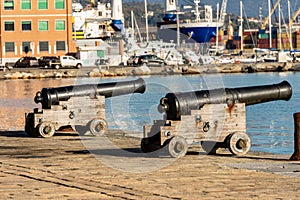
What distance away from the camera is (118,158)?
13.7 metres

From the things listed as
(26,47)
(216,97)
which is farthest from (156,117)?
(26,47)

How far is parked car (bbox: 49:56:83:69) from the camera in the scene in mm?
79188

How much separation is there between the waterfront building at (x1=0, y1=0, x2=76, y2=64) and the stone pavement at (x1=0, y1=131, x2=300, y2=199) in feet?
230

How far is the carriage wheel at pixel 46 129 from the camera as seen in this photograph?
57.9 feet

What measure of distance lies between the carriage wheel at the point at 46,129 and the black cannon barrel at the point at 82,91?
1.93ft

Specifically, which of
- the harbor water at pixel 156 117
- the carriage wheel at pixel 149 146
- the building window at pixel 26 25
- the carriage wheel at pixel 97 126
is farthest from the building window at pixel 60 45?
the carriage wheel at pixel 149 146

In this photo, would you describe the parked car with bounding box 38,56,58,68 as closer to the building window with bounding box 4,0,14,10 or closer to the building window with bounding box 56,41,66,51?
the building window with bounding box 56,41,66,51

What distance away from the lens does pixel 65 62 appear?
79625 millimetres

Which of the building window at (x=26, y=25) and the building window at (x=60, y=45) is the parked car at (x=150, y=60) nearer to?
the building window at (x=60, y=45)

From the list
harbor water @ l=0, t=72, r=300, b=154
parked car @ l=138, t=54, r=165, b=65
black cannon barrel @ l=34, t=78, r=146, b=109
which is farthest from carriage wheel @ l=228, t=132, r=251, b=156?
parked car @ l=138, t=54, r=165, b=65

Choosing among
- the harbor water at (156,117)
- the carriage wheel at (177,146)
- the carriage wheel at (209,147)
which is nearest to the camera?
the carriage wheel at (177,146)

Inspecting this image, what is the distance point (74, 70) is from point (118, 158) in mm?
62522

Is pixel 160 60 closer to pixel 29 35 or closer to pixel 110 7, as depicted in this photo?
pixel 29 35

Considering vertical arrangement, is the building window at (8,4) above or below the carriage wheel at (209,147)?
above
